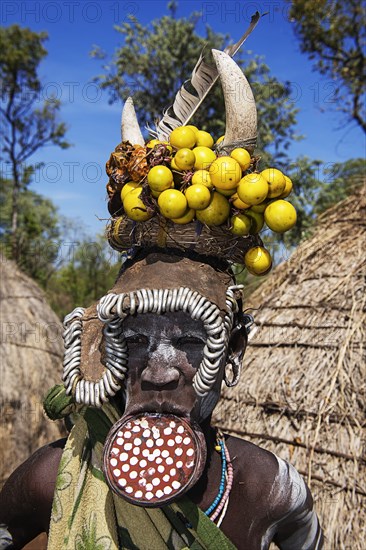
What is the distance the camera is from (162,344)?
188 cm

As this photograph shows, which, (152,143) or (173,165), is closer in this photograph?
(173,165)

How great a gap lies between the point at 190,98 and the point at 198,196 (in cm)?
59

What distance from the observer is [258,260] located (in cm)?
201

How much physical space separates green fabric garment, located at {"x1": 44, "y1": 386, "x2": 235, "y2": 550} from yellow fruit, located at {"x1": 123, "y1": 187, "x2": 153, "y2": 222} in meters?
0.65

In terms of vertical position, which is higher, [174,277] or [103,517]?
[174,277]

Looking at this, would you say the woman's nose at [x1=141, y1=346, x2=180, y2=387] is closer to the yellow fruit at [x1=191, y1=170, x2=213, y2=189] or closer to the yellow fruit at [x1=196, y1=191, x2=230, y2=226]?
the yellow fruit at [x1=196, y1=191, x2=230, y2=226]

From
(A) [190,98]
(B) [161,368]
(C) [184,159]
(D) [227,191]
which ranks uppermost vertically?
(A) [190,98]

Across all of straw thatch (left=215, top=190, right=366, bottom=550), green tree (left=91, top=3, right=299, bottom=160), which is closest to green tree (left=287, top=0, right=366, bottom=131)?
green tree (left=91, top=3, right=299, bottom=160)

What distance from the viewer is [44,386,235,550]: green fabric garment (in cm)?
194

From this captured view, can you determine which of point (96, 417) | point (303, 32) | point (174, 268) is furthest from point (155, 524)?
point (303, 32)

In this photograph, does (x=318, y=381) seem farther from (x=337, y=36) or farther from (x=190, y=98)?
(x=337, y=36)

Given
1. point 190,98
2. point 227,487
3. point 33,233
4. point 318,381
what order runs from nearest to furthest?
point 227,487
point 190,98
point 318,381
point 33,233

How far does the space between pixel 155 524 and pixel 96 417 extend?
0.40 m

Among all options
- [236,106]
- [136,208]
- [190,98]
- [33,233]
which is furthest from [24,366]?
[33,233]
